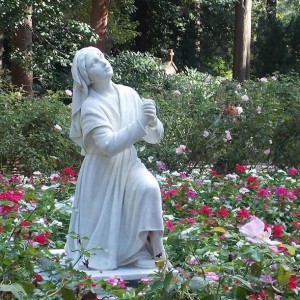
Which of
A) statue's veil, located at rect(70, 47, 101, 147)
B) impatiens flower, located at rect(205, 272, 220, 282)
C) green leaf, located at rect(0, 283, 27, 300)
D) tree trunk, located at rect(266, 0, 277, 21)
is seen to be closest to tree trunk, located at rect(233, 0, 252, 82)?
tree trunk, located at rect(266, 0, 277, 21)

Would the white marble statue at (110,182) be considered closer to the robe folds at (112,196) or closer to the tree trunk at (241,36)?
the robe folds at (112,196)

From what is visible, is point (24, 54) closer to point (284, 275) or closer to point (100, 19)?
point (100, 19)

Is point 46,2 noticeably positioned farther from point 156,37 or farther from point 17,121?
point 156,37

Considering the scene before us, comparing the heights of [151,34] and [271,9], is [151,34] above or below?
below

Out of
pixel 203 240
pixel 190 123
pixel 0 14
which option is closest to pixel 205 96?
pixel 190 123

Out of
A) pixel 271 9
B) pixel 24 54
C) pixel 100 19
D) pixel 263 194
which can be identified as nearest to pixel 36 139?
pixel 263 194

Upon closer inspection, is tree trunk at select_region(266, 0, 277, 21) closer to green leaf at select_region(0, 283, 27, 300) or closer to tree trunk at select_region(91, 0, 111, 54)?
tree trunk at select_region(91, 0, 111, 54)

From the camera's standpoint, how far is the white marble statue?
474cm

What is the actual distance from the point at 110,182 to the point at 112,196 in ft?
0.29

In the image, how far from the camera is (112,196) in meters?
4.84

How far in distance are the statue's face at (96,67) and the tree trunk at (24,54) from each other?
35.6ft

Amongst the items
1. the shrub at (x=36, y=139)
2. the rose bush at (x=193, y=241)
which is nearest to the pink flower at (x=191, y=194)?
the rose bush at (x=193, y=241)

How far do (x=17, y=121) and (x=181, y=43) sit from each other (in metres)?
14.5

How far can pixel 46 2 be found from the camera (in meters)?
15.4
